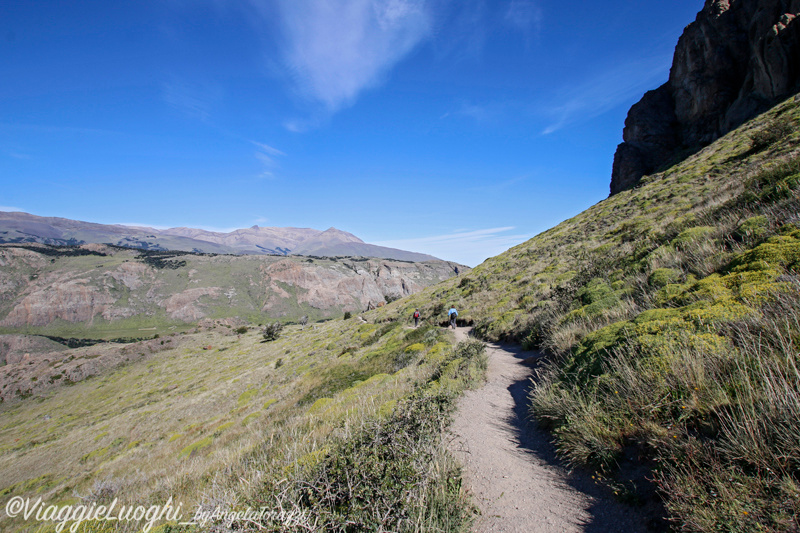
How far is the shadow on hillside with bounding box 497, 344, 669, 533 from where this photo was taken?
2666mm

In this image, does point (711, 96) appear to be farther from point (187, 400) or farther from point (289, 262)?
point (289, 262)

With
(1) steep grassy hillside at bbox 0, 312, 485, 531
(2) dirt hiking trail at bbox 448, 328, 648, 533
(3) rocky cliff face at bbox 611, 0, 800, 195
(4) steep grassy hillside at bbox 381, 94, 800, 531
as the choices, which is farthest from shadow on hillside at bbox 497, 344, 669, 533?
(3) rocky cliff face at bbox 611, 0, 800, 195

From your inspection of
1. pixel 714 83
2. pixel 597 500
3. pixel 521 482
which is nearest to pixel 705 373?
pixel 597 500

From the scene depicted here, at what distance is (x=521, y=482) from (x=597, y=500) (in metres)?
0.83

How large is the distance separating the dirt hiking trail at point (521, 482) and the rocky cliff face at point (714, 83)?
2075 inches

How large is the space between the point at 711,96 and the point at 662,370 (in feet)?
211

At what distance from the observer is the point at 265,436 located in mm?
7867

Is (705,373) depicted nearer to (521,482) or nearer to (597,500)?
(597,500)

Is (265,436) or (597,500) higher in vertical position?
(597,500)

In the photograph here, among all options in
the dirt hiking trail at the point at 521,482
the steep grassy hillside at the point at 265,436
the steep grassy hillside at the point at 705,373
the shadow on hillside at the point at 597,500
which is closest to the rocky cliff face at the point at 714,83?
the steep grassy hillside at the point at 705,373

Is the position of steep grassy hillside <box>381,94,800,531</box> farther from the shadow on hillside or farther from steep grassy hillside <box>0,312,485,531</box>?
steep grassy hillside <box>0,312,485,531</box>

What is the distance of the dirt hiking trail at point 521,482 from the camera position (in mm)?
2980

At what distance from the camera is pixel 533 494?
3480mm

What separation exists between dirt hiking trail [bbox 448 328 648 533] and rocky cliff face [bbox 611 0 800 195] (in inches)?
2075
